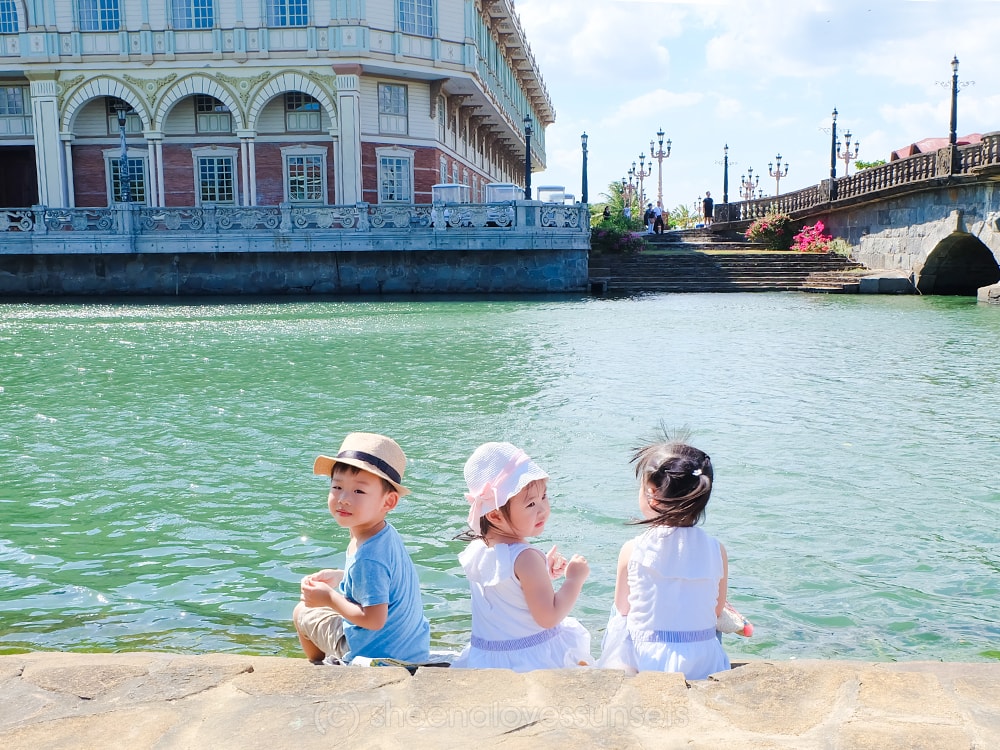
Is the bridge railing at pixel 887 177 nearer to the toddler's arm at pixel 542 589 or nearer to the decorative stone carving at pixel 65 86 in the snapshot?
the toddler's arm at pixel 542 589

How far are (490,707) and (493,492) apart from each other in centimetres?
74

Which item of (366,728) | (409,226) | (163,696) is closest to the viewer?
(366,728)

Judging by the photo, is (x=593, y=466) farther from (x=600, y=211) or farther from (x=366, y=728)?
(x=600, y=211)

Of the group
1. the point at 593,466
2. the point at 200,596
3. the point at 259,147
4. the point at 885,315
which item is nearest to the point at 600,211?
the point at 259,147

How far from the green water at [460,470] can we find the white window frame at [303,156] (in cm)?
1946

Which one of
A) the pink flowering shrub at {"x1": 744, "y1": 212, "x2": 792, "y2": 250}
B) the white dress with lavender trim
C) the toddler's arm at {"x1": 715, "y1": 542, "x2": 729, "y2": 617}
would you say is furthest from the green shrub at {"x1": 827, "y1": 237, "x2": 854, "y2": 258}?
the white dress with lavender trim

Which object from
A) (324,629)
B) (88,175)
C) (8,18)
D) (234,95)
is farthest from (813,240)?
(324,629)

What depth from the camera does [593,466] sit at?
304 inches

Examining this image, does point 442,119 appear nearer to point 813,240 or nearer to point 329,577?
point 813,240

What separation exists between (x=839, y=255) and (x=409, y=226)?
15.7 m

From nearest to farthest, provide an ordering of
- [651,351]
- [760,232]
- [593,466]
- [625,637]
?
[625,637], [593,466], [651,351], [760,232]

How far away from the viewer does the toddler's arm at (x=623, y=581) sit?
136 inches

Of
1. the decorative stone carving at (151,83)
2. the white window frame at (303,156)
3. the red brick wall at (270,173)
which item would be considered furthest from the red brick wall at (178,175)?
the white window frame at (303,156)

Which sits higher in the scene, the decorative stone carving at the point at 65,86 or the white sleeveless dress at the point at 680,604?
the decorative stone carving at the point at 65,86
